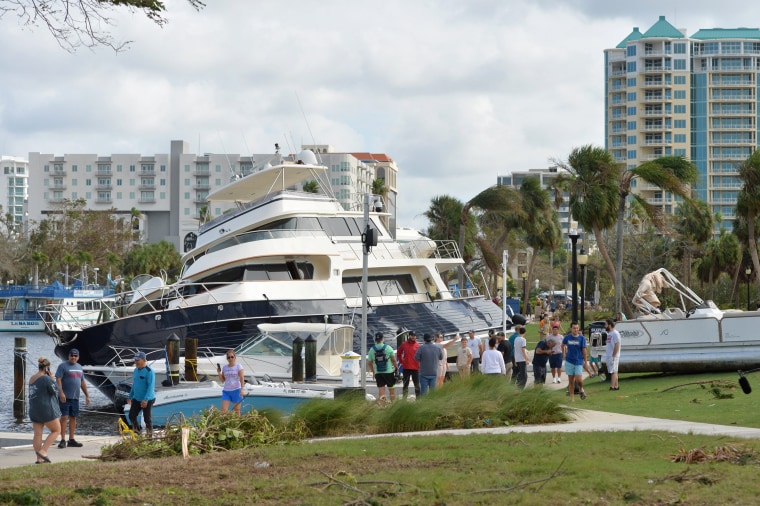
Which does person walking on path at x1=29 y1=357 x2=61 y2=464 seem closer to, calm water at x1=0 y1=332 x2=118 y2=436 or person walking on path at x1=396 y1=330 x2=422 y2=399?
person walking on path at x1=396 y1=330 x2=422 y2=399

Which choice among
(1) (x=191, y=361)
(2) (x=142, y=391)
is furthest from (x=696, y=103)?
(2) (x=142, y=391)

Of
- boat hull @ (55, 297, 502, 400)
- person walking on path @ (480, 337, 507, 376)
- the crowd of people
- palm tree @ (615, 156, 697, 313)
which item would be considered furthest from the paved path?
palm tree @ (615, 156, 697, 313)

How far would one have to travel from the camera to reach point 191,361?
2469cm

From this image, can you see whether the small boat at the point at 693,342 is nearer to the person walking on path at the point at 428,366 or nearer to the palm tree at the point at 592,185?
the person walking on path at the point at 428,366

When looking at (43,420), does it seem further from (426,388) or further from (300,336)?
(300,336)

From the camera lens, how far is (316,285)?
1200 inches

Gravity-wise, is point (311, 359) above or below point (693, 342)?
below

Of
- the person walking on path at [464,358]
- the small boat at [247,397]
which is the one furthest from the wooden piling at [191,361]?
the person walking on path at [464,358]

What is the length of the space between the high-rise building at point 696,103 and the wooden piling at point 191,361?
124 meters

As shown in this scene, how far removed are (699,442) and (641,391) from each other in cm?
947

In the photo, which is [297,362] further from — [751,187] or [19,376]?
[751,187]

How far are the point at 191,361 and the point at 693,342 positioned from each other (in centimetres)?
1205

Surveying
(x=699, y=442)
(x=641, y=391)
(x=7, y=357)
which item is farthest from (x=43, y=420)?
(x=7, y=357)

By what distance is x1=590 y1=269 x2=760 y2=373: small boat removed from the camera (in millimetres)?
23766
